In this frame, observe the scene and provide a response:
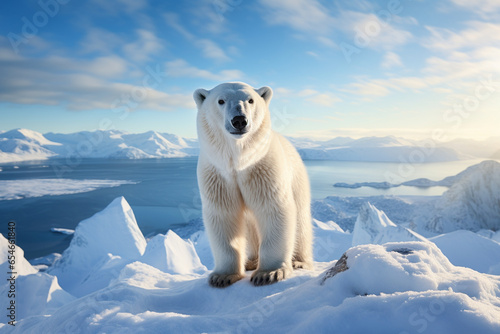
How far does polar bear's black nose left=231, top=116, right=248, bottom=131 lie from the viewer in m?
2.34

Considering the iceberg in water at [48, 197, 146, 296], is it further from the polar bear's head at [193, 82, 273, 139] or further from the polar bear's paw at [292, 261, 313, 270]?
the polar bear's head at [193, 82, 273, 139]

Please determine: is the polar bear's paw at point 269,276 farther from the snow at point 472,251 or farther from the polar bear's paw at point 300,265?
the snow at point 472,251

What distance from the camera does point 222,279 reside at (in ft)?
8.66

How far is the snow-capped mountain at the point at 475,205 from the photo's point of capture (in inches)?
540

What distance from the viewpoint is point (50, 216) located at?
29375 millimetres

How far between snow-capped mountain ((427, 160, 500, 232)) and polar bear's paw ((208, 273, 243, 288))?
1504 centimetres

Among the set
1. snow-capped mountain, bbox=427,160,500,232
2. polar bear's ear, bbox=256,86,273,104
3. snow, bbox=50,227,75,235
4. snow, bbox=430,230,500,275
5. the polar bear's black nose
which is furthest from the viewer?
snow, bbox=50,227,75,235

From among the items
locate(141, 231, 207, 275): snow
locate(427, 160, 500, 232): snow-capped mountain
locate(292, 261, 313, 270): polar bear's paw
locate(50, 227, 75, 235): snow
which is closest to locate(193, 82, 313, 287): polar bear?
locate(292, 261, 313, 270): polar bear's paw

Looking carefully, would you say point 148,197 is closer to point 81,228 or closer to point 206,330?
point 81,228

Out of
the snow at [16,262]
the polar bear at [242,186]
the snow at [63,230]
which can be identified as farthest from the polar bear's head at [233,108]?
the snow at [63,230]

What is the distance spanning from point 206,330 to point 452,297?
3.93 ft

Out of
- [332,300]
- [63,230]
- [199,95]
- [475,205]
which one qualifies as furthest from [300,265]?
[63,230]

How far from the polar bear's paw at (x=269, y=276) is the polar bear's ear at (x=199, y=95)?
1.70 meters

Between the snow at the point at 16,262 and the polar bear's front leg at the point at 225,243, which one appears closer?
the polar bear's front leg at the point at 225,243
